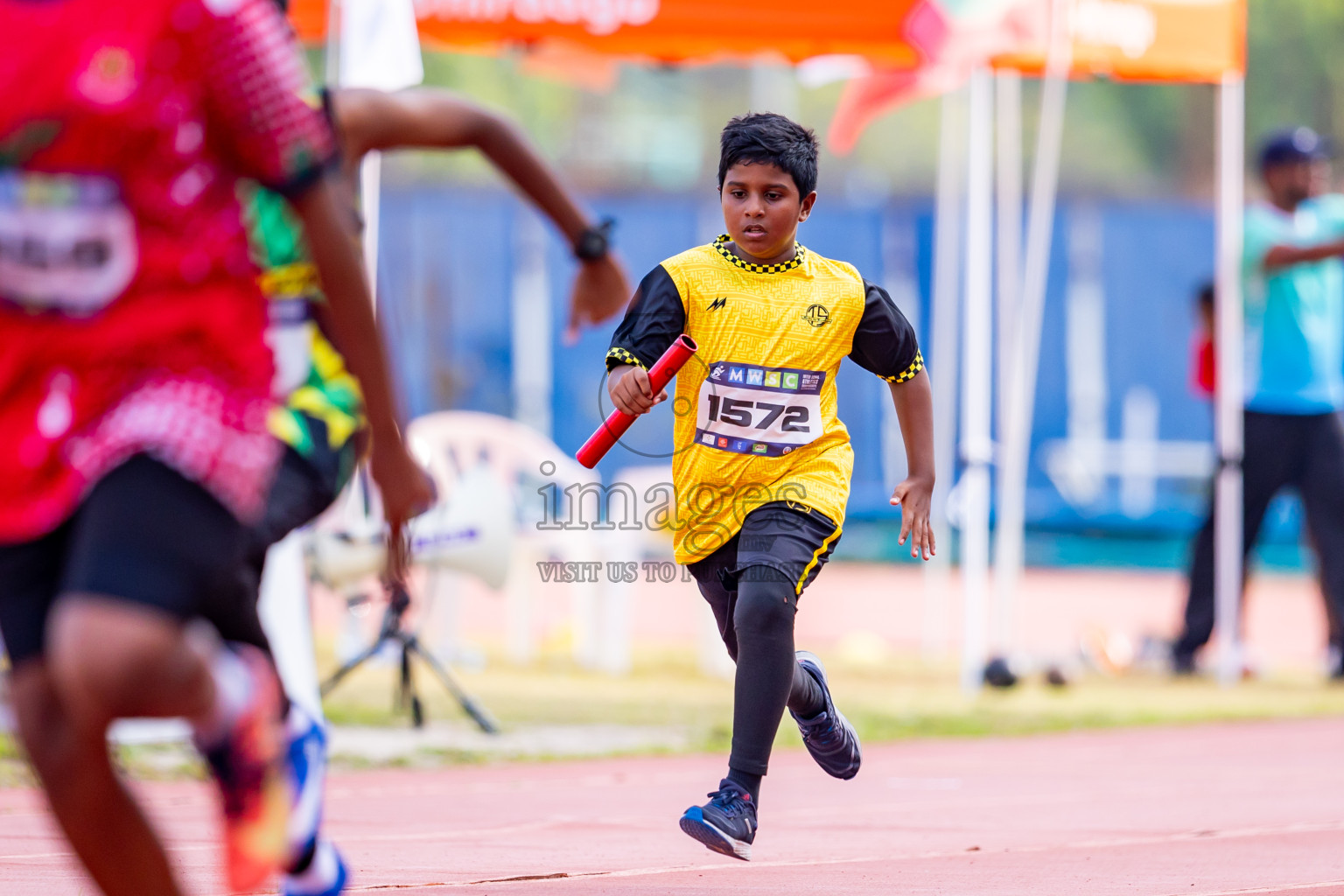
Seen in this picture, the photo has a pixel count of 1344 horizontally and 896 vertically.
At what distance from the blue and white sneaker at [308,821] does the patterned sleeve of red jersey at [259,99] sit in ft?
2.62

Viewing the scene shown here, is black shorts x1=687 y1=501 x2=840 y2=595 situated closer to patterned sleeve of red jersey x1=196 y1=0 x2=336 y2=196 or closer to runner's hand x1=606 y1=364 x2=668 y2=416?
runner's hand x1=606 y1=364 x2=668 y2=416

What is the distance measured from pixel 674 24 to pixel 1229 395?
3.34 metres

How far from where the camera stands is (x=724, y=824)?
387 cm

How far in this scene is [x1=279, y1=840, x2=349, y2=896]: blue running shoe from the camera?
2672 millimetres

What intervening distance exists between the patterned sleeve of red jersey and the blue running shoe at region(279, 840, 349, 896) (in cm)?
97

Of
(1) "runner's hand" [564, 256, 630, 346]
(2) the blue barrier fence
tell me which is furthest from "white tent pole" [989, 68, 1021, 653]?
(2) the blue barrier fence

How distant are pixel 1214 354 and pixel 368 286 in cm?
799

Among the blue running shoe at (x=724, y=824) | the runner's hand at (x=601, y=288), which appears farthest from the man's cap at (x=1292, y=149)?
the runner's hand at (x=601, y=288)

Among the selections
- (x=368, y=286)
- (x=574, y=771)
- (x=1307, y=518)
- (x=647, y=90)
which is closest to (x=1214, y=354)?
(x=1307, y=518)

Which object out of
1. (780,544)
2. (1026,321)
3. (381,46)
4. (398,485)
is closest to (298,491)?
(398,485)

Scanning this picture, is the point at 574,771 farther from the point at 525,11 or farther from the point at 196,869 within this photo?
the point at 525,11

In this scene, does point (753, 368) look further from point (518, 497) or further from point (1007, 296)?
point (518, 497)

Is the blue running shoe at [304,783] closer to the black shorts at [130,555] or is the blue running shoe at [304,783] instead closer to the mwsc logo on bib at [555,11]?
the black shorts at [130,555]

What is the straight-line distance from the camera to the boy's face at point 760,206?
13.8 feet
